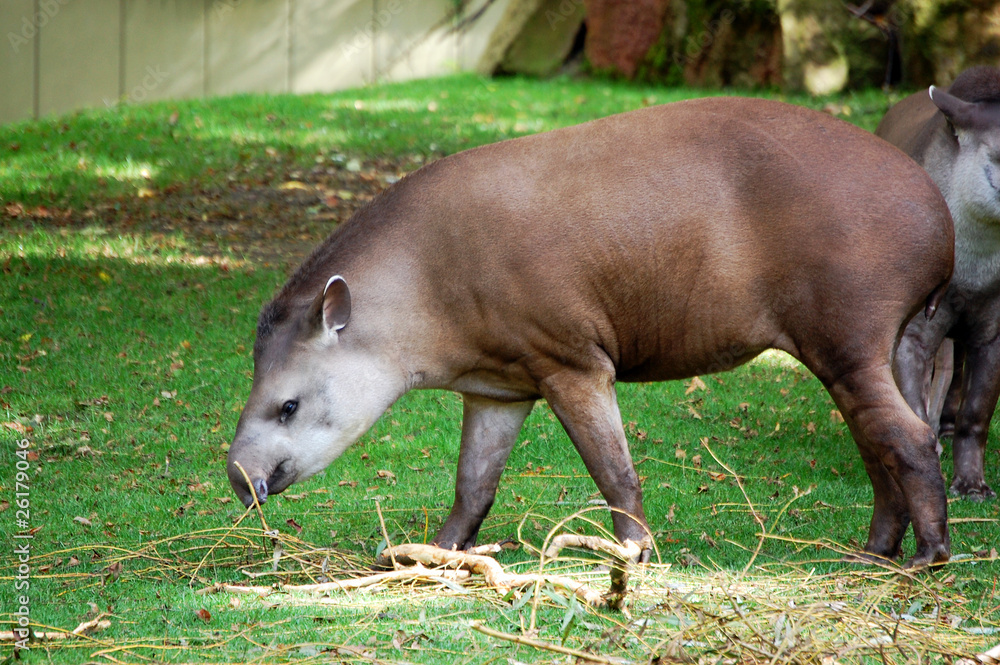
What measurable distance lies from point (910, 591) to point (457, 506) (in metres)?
2.11

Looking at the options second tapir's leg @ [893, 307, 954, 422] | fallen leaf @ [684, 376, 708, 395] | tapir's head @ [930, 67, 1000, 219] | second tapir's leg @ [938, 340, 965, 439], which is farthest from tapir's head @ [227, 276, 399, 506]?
second tapir's leg @ [938, 340, 965, 439]

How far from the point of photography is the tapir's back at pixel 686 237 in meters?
4.63

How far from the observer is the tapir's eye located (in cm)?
486

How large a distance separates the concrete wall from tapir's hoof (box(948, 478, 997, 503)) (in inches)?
499

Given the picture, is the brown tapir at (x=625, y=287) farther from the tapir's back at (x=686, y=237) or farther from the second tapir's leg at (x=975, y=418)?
the second tapir's leg at (x=975, y=418)

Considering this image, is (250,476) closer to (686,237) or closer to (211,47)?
(686,237)

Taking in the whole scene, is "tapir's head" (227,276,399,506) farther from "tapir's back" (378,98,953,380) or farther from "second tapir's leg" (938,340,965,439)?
"second tapir's leg" (938,340,965,439)

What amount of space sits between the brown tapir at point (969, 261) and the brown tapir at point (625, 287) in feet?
4.18

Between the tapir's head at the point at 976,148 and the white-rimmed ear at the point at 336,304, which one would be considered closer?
the white-rimmed ear at the point at 336,304

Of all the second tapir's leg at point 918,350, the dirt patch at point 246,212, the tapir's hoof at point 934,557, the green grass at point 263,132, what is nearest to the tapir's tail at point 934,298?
the tapir's hoof at point 934,557

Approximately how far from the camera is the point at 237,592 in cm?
462

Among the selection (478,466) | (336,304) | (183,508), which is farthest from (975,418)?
(183,508)

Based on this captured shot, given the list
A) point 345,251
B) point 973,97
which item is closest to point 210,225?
point 345,251

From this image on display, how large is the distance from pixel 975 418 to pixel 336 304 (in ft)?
12.3
